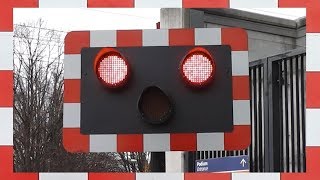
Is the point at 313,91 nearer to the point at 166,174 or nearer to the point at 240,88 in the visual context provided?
the point at 240,88

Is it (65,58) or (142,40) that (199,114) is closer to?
(142,40)

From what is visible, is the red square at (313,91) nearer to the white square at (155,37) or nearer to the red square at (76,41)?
the white square at (155,37)

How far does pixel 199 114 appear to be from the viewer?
1745 mm

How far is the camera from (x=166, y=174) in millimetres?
1803

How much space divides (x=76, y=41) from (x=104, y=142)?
1.01 feet

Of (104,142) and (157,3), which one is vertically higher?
(157,3)

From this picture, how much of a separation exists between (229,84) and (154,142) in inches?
10.7

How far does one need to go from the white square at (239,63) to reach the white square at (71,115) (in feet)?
1.51

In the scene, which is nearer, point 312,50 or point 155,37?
point 155,37

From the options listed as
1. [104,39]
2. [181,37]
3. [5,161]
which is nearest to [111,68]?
[104,39]

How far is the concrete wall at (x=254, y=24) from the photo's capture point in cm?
206

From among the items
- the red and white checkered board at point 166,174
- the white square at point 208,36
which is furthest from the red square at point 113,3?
the white square at point 208,36

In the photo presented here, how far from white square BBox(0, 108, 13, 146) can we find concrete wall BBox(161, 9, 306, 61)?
0.54 m

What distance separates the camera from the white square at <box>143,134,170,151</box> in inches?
69.2
